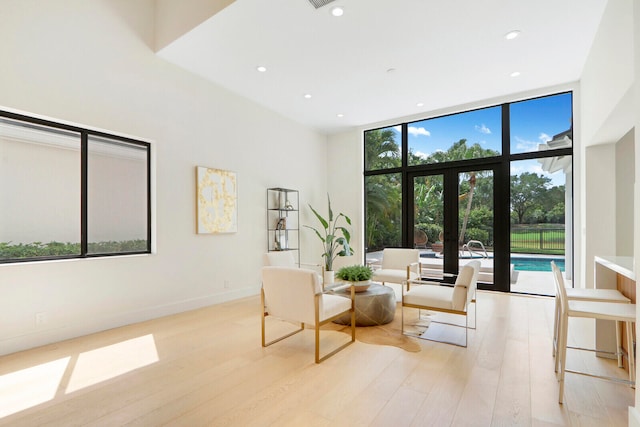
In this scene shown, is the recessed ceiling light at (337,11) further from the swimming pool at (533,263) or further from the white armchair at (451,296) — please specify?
the swimming pool at (533,263)

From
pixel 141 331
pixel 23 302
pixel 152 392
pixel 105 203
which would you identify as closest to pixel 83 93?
pixel 105 203

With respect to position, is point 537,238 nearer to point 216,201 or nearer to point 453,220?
point 453,220

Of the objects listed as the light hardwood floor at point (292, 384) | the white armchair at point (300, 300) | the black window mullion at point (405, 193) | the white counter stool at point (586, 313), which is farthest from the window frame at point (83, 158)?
the black window mullion at point (405, 193)

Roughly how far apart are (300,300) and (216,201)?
2.61 m

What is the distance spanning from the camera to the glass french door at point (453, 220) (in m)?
5.67

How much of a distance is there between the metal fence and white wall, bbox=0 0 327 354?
445cm

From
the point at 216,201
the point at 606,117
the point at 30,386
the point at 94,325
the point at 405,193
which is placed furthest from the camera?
the point at 405,193

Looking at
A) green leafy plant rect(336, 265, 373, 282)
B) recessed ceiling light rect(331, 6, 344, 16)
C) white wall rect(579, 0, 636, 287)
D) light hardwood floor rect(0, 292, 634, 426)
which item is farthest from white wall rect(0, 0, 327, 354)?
white wall rect(579, 0, 636, 287)

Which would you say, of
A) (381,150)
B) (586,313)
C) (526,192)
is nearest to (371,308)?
(586,313)

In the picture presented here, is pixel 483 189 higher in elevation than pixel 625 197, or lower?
higher

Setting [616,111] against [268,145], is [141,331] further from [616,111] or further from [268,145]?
[616,111]

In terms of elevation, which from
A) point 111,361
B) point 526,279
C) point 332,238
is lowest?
point 111,361

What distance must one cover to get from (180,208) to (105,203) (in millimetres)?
889

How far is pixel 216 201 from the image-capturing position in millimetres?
4828
